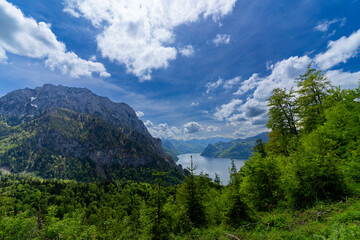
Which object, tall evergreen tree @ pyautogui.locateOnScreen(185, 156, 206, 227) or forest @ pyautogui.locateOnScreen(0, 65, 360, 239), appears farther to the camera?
tall evergreen tree @ pyautogui.locateOnScreen(185, 156, 206, 227)

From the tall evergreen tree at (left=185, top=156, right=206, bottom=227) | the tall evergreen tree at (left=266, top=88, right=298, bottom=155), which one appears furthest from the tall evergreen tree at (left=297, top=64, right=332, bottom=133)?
the tall evergreen tree at (left=185, top=156, right=206, bottom=227)

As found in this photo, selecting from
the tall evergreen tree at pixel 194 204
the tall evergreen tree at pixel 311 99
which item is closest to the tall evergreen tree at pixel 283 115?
the tall evergreen tree at pixel 311 99

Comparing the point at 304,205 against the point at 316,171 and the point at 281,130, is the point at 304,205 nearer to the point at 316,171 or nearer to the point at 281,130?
the point at 316,171

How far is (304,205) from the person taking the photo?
11750 mm

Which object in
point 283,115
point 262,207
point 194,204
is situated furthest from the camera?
point 283,115

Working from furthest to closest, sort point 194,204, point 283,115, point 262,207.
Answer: point 283,115
point 262,207
point 194,204

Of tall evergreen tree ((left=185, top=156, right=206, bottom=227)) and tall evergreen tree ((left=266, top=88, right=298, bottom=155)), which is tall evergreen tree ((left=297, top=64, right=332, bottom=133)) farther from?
tall evergreen tree ((left=185, top=156, right=206, bottom=227))

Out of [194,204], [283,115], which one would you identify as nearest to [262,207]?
[194,204]

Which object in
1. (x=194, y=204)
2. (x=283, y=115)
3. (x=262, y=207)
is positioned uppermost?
(x=283, y=115)

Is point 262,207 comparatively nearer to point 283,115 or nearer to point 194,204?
point 194,204

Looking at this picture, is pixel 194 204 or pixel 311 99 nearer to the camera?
pixel 194 204

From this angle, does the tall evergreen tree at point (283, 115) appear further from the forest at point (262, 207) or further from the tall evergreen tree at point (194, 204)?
the tall evergreen tree at point (194, 204)

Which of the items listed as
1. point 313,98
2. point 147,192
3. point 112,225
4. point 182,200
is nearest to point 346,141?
point 313,98

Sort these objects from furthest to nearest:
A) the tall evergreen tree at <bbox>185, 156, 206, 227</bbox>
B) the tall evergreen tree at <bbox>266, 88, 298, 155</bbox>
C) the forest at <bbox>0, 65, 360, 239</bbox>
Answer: the tall evergreen tree at <bbox>266, 88, 298, 155</bbox>
the tall evergreen tree at <bbox>185, 156, 206, 227</bbox>
the forest at <bbox>0, 65, 360, 239</bbox>
